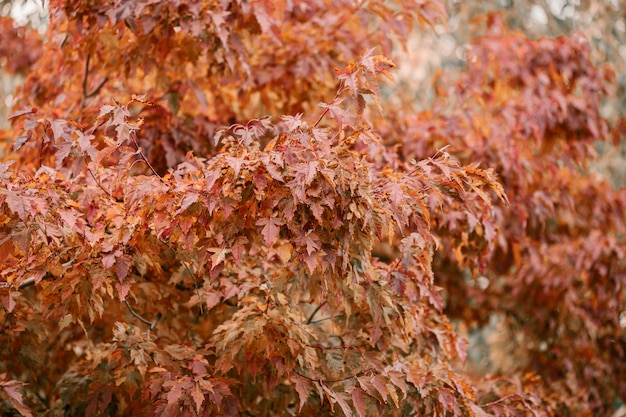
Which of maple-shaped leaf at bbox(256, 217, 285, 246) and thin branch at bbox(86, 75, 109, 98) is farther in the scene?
thin branch at bbox(86, 75, 109, 98)

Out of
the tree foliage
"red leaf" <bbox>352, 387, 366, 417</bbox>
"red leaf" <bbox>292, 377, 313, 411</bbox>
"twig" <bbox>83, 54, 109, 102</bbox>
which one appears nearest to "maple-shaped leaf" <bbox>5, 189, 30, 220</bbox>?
the tree foliage

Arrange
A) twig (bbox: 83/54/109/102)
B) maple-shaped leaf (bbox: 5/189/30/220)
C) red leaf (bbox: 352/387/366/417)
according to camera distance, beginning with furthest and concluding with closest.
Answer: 1. twig (bbox: 83/54/109/102)
2. red leaf (bbox: 352/387/366/417)
3. maple-shaped leaf (bbox: 5/189/30/220)

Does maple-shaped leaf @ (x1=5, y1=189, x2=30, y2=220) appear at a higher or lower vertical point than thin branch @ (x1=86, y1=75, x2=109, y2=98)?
higher

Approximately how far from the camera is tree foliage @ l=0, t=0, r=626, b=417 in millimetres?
2006

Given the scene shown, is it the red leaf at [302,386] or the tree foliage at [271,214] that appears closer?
the tree foliage at [271,214]

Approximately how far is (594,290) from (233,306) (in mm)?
2282

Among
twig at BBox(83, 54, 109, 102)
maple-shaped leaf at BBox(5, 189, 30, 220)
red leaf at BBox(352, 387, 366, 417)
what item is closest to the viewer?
maple-shaped leaf at BBox(5, 189, 30, 220)

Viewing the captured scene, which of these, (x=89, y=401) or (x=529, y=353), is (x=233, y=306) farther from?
(x=529, y=353)

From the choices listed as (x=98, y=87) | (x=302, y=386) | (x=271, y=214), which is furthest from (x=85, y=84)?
(x=302, y=386)

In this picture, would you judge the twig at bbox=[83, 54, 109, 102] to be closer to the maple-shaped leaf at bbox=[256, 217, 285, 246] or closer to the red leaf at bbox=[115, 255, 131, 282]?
the red leaf at bbox=[115, 255, 131, 282]

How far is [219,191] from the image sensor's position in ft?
6.42

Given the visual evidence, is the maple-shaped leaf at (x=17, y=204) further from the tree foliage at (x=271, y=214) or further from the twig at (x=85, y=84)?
the twig at (x=85, y=84)

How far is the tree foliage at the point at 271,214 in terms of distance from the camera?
79.0 inches

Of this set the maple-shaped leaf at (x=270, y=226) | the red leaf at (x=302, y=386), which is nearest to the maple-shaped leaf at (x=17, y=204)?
the maple-shaped leaf at (x=270, y=226)
